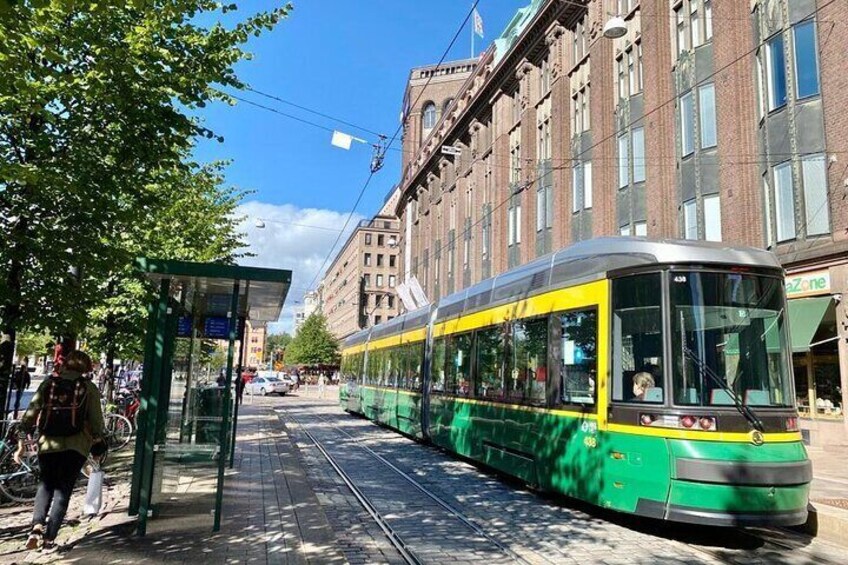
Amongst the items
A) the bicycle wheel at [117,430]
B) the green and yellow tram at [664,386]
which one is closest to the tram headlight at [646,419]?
the green and yellow tram at [664,386]

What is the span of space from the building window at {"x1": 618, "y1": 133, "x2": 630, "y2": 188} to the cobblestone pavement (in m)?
16.9

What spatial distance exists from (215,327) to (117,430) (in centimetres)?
535

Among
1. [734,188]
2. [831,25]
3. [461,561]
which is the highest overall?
[831,25]

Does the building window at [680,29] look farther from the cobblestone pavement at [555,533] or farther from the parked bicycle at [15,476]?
the parked bicycle at [15,476]

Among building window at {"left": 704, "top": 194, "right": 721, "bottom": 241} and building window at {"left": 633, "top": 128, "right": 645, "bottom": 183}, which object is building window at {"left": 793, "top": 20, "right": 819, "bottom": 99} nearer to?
building window at {"left": 704, "top": 194, "right": 721, "bottom": 241}

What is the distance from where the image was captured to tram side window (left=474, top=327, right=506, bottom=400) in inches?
424

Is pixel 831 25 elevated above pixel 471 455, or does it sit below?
above

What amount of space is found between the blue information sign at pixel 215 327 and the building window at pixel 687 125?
17.3 m

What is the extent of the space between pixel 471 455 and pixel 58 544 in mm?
7130

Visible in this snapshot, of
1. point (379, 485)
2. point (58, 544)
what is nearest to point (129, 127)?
point (58, 544)

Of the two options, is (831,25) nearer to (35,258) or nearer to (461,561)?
(461,561)

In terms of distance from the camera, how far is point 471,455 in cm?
1177

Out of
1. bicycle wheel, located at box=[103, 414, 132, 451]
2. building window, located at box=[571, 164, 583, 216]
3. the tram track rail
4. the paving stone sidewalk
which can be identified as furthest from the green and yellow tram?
building window, located at box=[571, 164, 583, 216]

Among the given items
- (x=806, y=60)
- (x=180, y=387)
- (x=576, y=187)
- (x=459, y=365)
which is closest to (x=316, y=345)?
(x=576, y=187)
